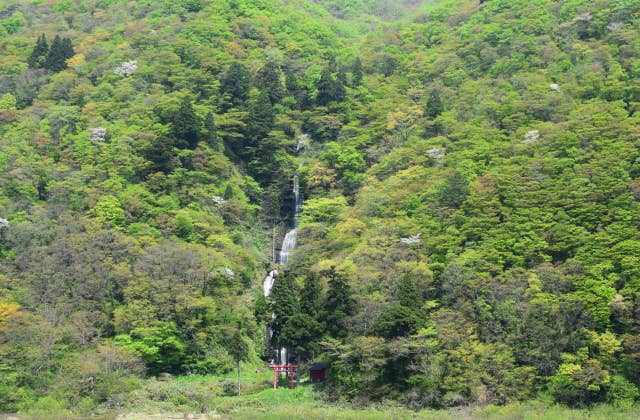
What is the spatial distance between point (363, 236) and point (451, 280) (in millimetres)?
8914

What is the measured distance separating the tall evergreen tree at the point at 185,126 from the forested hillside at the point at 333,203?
0.50 ft

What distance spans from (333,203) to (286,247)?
186 inches

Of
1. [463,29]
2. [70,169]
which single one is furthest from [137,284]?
[463,29]

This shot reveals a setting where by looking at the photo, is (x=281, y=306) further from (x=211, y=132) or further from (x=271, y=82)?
(x=271, y=82)

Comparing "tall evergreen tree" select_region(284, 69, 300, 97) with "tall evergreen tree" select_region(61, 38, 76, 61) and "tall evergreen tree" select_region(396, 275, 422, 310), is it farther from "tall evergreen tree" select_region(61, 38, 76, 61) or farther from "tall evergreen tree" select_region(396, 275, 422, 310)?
"tall evergreen tree" select_region(396, 275, 422, 310)

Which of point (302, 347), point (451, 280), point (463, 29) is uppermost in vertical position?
point (463, 29)

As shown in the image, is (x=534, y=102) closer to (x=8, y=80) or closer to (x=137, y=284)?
(x=137, y=284)

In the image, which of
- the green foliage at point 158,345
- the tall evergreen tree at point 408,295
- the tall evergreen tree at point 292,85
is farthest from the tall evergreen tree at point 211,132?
the tall evergreen tree at point 408,295

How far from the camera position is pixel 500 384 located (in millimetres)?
37688

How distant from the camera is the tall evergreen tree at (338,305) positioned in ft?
140

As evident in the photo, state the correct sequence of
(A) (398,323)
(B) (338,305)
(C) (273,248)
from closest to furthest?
(A) (398,323)
(B) (338,305)
(C) (273,248)

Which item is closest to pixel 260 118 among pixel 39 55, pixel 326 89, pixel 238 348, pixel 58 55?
pixel 326 89

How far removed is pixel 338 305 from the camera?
143 feet

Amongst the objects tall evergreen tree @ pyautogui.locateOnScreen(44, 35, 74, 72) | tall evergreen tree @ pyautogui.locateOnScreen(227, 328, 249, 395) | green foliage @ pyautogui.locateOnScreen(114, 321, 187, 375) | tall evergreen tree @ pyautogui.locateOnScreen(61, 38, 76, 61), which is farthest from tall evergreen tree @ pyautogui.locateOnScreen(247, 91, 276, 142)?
green foliage @ pyautogui.locateOnScreen(114, 321, 187, 375)
